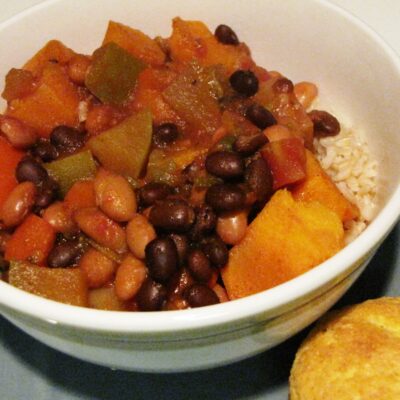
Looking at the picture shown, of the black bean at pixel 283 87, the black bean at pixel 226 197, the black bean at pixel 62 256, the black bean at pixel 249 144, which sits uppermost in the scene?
the black bean at pixel 283 87

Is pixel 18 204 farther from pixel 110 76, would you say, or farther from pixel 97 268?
pixel 110 76

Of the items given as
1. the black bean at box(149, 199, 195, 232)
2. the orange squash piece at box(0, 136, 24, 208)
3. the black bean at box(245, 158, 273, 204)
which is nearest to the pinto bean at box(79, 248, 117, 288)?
the black bean at box(149, 199, 195, 232)

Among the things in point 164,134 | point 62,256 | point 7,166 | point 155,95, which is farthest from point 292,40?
point 62,256

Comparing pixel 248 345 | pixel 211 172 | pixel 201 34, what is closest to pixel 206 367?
pixel 248 345

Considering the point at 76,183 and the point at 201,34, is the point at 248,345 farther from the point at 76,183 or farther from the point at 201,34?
the point at 201,34

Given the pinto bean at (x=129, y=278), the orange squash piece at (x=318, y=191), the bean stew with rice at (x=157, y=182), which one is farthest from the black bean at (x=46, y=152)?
the orange squash piece at (x=318, y=191)

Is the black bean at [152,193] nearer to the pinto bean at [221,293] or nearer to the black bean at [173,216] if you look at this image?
the black bean at [173,216]
